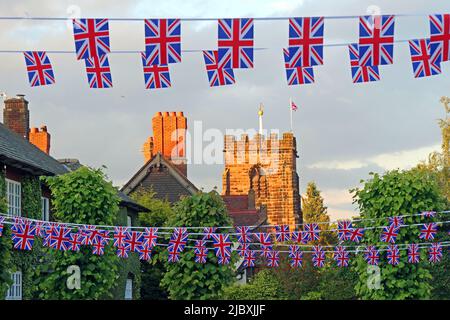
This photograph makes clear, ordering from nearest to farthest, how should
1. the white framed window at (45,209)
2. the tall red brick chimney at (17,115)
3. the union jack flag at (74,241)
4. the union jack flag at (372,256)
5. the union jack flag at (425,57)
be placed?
the union jack flag at (425,57) → the union jack flag at (74,241) → the union jack flag at (372,256) → the white framed window at (45,209) → the tall red brick chimney at (17,115)

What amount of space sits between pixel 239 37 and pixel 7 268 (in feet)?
30.5

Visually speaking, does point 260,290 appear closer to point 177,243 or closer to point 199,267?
point 199,267

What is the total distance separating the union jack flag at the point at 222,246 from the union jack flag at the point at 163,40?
9052 millimetres

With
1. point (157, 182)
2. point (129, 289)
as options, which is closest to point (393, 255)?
point (129, 289)

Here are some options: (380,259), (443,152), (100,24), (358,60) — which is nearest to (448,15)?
(358,60)

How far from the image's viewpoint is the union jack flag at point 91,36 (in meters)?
24.5

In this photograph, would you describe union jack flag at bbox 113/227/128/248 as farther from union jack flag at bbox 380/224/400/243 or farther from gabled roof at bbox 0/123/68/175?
union jack flag at bbox 380/224/400/243

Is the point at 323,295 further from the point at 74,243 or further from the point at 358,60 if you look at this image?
the point at 358,60

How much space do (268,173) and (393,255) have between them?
7137cm

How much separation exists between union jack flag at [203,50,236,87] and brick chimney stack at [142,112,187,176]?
4759 centimetres

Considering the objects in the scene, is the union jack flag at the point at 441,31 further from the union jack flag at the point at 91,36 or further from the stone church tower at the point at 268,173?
the stone church tower at the point at 268,173

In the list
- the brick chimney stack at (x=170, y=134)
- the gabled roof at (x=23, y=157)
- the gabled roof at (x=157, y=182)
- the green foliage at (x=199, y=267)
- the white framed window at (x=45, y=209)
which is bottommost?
the green foliage at (x=199, y=267)

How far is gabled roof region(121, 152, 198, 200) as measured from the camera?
6694 centimetres

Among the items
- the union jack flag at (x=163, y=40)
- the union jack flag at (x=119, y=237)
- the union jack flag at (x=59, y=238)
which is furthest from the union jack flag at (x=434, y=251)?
the union jack flag at (x=163, y=40)
